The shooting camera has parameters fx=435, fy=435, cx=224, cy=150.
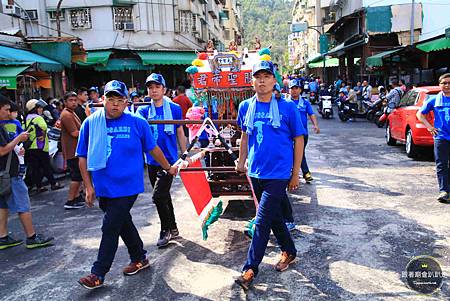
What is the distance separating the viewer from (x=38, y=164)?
789cm

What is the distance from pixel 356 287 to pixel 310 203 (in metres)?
2.67

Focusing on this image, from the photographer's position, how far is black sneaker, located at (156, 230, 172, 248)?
4.82 meters

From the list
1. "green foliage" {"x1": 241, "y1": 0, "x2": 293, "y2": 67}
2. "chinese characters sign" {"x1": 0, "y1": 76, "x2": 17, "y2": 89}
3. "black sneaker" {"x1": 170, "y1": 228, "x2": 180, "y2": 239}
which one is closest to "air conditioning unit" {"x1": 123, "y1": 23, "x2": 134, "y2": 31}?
"chinese characters sign" {"x1": 0, "y1": 76, "x2": 17, "y2": 89}

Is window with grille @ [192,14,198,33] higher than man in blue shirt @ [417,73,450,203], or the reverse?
window with grille @ [192,14,198,33]

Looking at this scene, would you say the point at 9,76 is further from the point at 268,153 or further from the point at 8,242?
the point at 268,153

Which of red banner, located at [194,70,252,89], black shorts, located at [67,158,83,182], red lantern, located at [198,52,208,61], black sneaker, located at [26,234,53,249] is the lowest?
black sneaker, located at [26,234,53,249]

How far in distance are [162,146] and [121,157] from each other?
123 cm

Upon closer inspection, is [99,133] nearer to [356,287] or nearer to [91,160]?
[91,160]

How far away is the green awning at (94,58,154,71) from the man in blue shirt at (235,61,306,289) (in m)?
20.0

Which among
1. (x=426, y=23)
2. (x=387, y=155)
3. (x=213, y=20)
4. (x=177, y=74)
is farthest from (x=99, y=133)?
(x=213, y=20)

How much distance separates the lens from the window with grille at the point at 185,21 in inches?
1076

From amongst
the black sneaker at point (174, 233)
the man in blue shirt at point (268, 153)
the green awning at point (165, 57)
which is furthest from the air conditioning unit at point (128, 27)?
the man in blue shirt at point (268, 153)

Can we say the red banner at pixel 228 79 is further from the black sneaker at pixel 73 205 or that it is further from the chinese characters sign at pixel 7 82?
the chinese characters sign at pixel 7 82

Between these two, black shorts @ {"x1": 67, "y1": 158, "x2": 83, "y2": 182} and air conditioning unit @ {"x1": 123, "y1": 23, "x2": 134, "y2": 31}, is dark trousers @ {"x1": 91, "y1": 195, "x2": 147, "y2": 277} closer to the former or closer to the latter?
→ black shorts @ {"x1": 67, "y1": 158, "x2": 83, "y2": 182}
